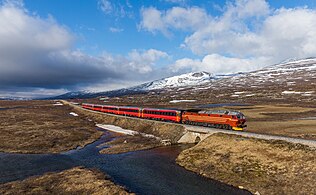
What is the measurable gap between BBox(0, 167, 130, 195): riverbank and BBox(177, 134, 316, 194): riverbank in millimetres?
14131

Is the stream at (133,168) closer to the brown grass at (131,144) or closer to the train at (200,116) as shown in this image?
the brown grass at (131,144)

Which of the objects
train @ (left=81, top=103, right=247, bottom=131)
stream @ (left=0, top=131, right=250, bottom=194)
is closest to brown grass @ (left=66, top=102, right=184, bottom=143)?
train @ (left=81, top=103, right=247, bottom=131)

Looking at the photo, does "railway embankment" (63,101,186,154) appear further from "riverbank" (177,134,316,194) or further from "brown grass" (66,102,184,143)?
"riverbank" (177,134,316,194)

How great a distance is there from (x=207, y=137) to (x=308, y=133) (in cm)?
1911

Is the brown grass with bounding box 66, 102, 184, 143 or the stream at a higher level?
the brown grass with bounding box 66, 102, 184, 143

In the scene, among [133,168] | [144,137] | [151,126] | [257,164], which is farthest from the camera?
[151,126]

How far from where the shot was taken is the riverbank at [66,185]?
95.1 feet

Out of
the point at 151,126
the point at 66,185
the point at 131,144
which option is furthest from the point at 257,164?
the point at 151,126

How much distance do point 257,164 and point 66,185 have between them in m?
25.8

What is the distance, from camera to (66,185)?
3069cm

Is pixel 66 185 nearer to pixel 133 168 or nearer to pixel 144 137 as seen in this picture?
pixel 133 168

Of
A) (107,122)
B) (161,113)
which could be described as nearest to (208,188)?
(161,113)

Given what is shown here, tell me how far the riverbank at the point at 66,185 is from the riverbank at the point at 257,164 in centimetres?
1413

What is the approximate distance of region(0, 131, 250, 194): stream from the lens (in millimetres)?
31547
